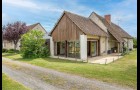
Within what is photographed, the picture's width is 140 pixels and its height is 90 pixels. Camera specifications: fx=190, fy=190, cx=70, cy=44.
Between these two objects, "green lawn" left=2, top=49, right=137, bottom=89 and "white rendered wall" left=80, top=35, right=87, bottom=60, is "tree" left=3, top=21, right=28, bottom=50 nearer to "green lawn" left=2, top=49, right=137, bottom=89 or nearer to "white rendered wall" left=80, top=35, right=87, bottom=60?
"white rendered wall" left=80, top=35, right=87, bottom=60

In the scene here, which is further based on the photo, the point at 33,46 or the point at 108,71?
the point at 33,46

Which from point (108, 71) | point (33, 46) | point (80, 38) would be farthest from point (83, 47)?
point (108, 71)

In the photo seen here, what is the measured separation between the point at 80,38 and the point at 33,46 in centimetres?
519

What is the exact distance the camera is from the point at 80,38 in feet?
56.4

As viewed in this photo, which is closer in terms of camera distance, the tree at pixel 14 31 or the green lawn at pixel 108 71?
the green lawn at pixel 108 71

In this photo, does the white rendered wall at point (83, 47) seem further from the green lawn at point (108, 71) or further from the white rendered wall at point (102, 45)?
the white rendered wall at point (102, 45)

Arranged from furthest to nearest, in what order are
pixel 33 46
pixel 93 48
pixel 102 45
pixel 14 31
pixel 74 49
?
pixel 14 31, pixel 102 45, pixel 93 48, pixel 33 46, pixel 74 49

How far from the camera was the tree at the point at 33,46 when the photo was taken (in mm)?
19156

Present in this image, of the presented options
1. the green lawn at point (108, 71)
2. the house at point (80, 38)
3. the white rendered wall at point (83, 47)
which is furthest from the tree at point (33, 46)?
the green lawn at point (108, 71)

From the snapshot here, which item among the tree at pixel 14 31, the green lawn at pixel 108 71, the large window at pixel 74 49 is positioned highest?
the tree at pixel 14 31

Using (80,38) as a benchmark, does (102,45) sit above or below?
below

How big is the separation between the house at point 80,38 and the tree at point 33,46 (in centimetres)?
137

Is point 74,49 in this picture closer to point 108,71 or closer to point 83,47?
point 83,47

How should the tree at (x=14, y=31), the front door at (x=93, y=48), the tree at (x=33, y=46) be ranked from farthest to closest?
the tree at (x=14, y=31) < the front door at (x=93, y=48) < the tree at (x=33, y=46)
